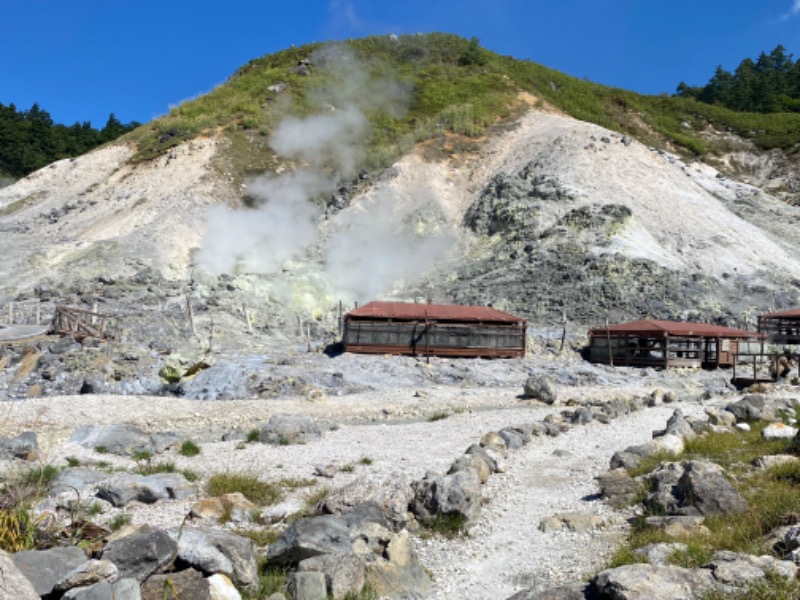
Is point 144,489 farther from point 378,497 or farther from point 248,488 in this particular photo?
point 378,497

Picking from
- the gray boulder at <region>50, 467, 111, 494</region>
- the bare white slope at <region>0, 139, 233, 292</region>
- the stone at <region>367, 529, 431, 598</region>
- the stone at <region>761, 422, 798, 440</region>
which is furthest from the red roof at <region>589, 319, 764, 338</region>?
the bare white slope at <region>0, 139, 233, 292</region>

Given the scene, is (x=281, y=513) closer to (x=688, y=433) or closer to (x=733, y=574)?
(x=733, y=574)

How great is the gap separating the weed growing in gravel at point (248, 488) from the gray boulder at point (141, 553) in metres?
4.56

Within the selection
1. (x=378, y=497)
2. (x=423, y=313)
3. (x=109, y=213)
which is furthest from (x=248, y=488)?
(x=109, y=213)

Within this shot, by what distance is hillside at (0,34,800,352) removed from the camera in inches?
1500

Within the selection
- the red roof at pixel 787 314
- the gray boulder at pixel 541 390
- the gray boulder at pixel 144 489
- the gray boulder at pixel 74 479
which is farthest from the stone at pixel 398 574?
the red roof at pixel 787 314

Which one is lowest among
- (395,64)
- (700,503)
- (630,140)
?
(700,503)

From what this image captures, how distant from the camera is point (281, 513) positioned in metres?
10.0

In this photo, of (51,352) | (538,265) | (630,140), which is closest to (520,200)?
(538,265)

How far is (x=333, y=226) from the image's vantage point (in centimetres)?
4922

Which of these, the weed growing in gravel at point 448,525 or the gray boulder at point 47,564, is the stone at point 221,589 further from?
the weed growing in gravel at point 448,525

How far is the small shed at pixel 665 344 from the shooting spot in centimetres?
3153

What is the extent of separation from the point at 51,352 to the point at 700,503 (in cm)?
2486

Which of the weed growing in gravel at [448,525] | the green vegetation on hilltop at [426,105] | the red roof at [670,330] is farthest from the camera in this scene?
the green vegetation on hilltop at [426,105]
